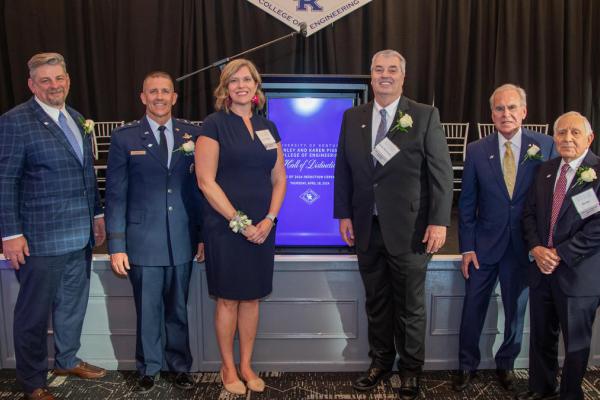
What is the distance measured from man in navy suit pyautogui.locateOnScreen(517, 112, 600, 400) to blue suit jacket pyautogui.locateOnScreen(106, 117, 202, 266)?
5.29ft

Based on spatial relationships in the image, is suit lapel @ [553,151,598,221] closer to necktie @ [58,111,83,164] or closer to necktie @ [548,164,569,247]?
necktie @ [548,164,569,247]

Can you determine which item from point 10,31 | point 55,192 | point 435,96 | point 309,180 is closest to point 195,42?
point 10,31

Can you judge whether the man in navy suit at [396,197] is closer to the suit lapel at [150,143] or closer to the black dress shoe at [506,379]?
the black dress shoe at [506,379]

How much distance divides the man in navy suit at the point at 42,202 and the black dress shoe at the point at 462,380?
1.97 m

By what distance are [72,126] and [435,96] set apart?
560 cm

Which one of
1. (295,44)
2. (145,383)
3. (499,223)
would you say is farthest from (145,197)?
(295,44)

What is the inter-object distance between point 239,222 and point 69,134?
0.92 meters

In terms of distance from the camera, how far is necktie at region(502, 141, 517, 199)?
2.27m

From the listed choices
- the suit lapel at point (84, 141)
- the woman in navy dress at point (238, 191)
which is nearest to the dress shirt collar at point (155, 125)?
the woman in navy dress at point (238, 191)

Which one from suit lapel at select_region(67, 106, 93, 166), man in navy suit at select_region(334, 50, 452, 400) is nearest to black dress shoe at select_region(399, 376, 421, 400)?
man in navy suit at select_region(334, 50, 452, 400)

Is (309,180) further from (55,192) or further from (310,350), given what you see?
(55,192)

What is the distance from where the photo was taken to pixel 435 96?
271 inches

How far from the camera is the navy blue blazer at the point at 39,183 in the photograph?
2104mm

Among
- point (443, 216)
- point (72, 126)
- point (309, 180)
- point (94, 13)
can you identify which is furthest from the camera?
point (94, 13)
